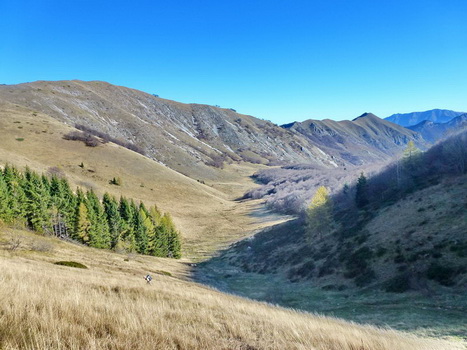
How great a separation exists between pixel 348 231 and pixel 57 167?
9124 cm

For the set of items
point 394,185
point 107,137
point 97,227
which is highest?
point 107,137

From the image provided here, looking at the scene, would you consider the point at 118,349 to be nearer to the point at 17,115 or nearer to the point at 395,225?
the point at 395,225

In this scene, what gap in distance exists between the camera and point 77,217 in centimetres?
5062

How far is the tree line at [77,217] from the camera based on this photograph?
1768 inches

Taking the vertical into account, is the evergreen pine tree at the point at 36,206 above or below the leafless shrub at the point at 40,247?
above

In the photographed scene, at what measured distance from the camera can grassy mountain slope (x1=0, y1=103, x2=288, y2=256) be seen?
292 feet

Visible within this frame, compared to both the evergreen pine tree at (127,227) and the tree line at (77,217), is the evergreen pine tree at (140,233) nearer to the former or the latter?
the tree line at (77,217)

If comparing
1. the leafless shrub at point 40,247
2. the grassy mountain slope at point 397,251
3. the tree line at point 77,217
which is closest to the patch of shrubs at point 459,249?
the grassy mountain slope at point 397,251

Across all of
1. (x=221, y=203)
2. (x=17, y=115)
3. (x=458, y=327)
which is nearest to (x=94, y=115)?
(x=17, y=115)

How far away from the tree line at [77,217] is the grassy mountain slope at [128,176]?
13998 millimetres

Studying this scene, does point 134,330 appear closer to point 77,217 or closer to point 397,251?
point 397,251

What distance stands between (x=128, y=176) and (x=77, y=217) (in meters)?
64.2

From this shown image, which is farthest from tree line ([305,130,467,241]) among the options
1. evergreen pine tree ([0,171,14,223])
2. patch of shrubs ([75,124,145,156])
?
patch of shrubs ([75,124,145,156])

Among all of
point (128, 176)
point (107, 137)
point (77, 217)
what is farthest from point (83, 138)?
point (77, 217)
